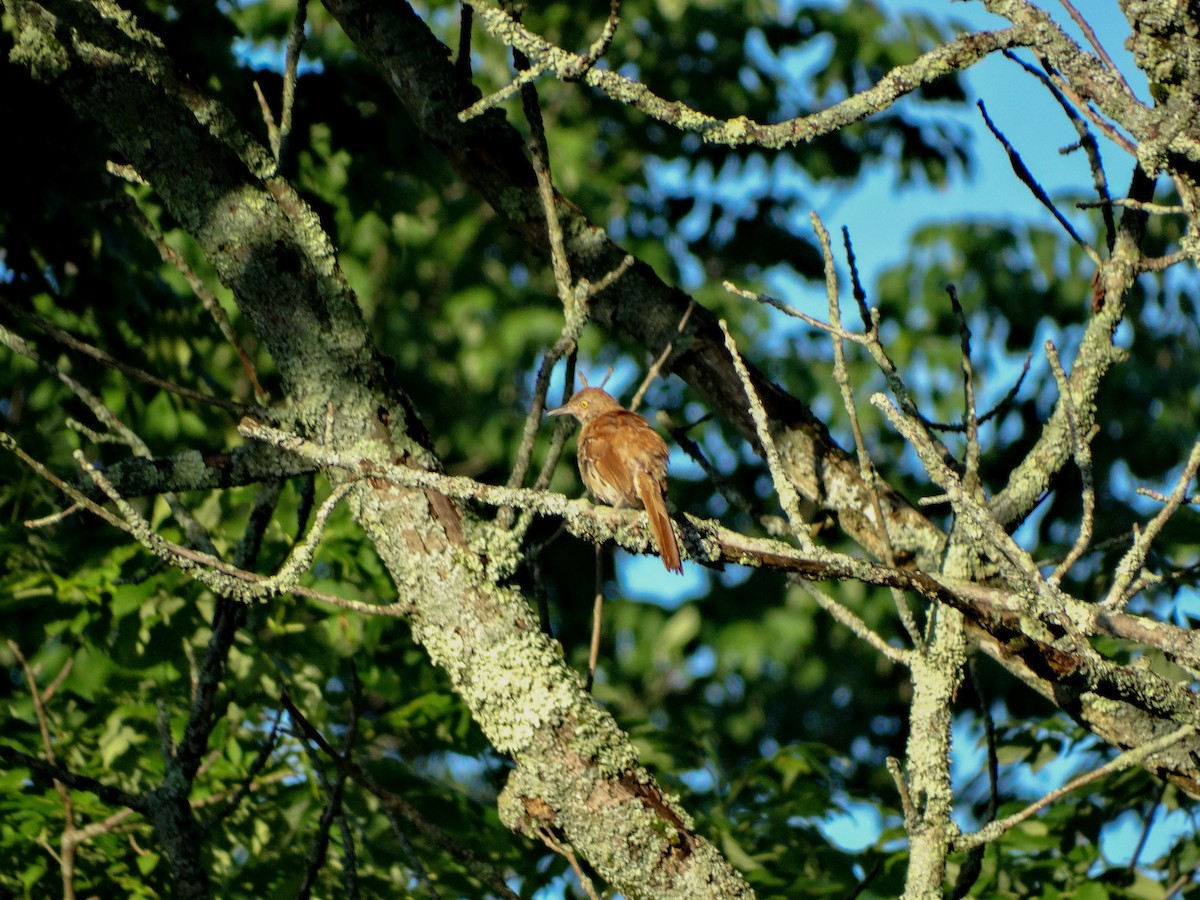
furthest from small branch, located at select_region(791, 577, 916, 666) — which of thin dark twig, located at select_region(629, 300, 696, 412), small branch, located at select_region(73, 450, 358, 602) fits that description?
small branch, located at select_region(73, 450, 358, 602)

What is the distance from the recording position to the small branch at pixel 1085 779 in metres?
2.19

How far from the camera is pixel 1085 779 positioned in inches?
82.8

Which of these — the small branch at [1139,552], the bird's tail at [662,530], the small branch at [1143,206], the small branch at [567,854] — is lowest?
the small branch at [567,854]

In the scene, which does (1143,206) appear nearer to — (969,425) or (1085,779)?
(969,425)

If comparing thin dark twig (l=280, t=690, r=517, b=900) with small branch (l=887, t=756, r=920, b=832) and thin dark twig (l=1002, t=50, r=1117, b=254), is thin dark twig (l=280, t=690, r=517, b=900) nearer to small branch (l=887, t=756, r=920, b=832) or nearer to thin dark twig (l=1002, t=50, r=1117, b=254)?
small branch (l=887, t=756, r=920, b=832)

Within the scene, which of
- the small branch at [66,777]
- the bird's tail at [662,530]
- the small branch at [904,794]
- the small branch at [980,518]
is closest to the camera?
the small branch at [980,518]

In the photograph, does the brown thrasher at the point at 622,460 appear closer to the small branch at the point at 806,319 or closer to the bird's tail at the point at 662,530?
the bird's tail at the point at 662,530

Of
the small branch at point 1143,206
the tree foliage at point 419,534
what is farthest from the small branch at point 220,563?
the small branch at point 1143,206

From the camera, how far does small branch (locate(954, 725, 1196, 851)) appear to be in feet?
7.20

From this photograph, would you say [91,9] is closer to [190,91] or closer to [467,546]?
[190,91]

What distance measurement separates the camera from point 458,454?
10945mm

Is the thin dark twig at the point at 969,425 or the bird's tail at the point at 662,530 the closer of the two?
the thin dark twig at the point at 969,425

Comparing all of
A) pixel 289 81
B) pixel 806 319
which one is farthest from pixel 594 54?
pixel 289 81

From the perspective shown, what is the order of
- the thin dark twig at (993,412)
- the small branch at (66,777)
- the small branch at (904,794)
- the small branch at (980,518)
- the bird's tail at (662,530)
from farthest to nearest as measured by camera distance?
the thin dark twig at (993,412)
the bird's tail at (662,530)
the small branch at (66,777)
the small branch at (904,794)
the small branch at (980,518)
